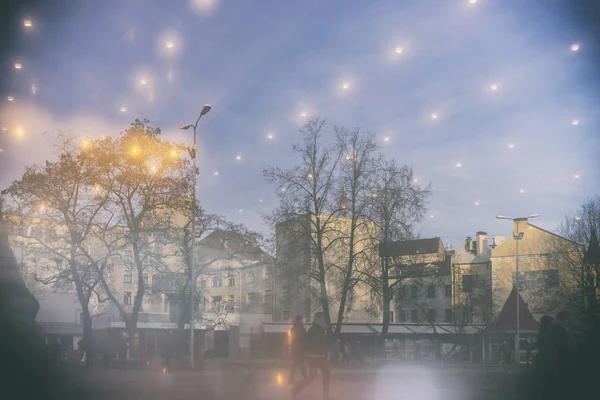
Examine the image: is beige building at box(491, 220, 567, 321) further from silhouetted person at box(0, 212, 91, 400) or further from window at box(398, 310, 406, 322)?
silhouetted person at box(0, 212, 91, 400)

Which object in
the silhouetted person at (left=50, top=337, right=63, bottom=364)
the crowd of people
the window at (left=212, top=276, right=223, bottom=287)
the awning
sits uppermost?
the window at (left=212, top=276, right=223, bottom=287)

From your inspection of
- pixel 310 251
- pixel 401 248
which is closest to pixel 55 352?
pixel 310 251

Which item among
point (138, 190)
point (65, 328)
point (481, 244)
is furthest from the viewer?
point (481, 244)

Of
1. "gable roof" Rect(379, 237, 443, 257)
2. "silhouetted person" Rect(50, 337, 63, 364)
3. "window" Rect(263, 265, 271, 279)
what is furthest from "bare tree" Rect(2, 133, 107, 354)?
"gable roof" Rect(379, 237, 443, 257)

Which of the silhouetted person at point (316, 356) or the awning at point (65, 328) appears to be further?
the awning at point (65, 328)

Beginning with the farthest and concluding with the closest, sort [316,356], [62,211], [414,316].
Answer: [414,316]
[62,211]
[316,356]

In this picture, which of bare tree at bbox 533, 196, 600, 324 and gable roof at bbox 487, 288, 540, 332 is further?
gable roof at bbox 487, 288, 540, 332

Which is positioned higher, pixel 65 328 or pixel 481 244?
pixel 481 244

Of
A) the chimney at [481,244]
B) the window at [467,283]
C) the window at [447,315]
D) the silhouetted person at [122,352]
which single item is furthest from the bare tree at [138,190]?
the chimney at [481,244]

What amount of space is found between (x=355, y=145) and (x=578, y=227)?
18.1m

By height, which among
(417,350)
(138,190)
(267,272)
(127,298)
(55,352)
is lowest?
(417,350)

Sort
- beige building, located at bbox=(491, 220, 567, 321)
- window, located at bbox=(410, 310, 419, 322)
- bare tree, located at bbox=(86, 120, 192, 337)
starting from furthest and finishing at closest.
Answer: window, located at bbox=(410, 310, 419, 322) → beige building, located at bbox=(491, 220, 567, 321) → bare tree, located at bbox=(86, 120, 192, 337)

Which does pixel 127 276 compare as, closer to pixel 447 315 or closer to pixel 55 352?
pixel 55 352

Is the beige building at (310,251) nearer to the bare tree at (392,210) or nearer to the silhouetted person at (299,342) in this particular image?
the bare tree at (392,210)
